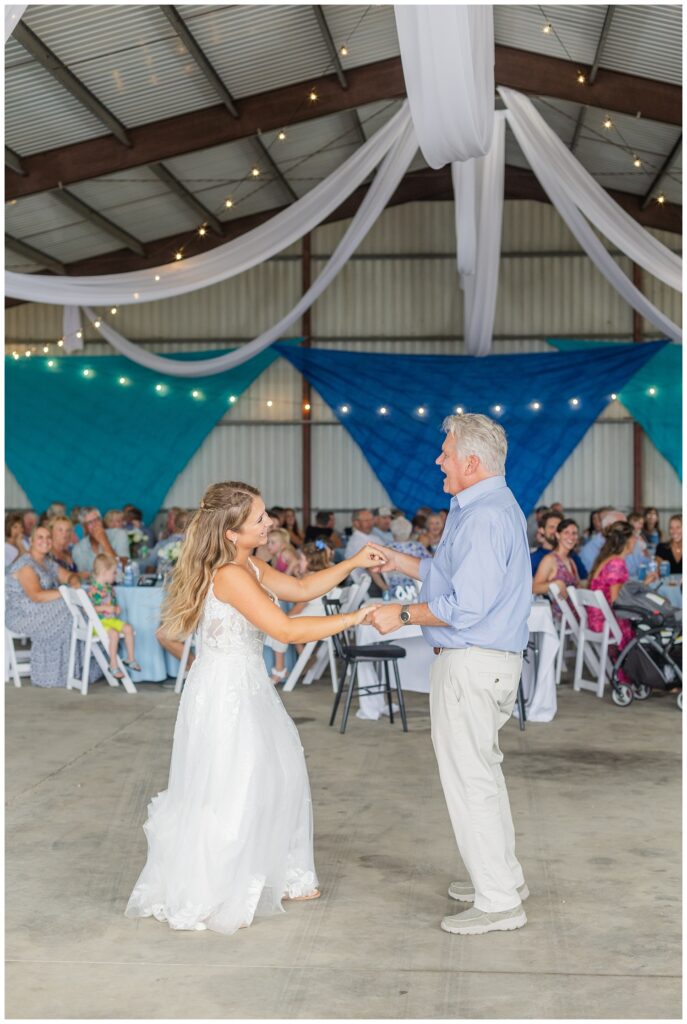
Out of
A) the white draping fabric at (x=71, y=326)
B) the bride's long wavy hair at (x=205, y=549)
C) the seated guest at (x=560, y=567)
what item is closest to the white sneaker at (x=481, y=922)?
the bride's long wavy hair at (x=205, y=549)

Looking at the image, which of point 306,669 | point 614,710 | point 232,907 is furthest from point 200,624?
point 306,669

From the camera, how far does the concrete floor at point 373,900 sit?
9.30 ft

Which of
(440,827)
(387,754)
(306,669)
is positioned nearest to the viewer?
(440,827)

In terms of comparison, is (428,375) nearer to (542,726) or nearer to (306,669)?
(306,669)

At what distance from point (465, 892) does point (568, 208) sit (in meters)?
6.47

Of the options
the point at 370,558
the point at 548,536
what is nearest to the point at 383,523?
the point at 548,536

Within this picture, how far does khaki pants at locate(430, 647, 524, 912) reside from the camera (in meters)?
3.27

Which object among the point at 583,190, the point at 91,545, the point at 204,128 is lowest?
the point at 91,545

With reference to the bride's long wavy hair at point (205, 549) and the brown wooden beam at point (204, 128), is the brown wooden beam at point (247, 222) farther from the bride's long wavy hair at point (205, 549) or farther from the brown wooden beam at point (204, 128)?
the bride's long wavy hair at point (205, 549)

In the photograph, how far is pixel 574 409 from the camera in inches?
505

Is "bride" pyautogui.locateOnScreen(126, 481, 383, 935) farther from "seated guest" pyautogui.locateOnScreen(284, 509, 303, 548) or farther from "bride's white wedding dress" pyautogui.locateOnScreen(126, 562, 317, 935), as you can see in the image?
"seated guest" pyautogui.locateOnScreen(284, 509, 303, 548)

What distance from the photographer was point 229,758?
3355 mm

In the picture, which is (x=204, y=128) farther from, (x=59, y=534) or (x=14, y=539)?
(x=59, y=534)

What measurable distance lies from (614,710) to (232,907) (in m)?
4.06
